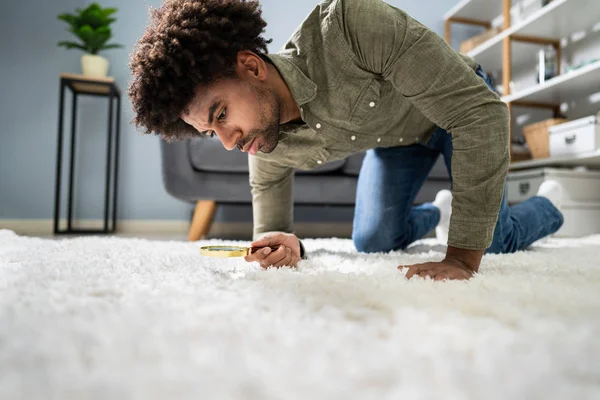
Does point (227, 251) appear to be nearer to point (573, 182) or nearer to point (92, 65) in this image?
point (573, 182)

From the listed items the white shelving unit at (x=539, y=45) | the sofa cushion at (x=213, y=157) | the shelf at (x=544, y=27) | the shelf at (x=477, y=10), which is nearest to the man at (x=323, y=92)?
the sofa cushion at (x=213, y=157)

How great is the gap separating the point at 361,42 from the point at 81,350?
57 centimetres

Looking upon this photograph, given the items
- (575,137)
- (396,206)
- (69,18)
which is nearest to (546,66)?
(575,137)

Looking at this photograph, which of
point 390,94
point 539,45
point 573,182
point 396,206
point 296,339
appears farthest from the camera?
point 539,45

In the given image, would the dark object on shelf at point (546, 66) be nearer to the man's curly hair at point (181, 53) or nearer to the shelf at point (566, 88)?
the shelf at point (566, 88)

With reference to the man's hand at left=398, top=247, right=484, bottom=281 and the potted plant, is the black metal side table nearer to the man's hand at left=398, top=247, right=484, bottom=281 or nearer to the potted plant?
the potted plant

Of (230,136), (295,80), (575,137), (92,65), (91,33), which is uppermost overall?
(91,33)

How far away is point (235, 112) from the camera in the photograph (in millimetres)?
659

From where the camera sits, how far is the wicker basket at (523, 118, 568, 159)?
197cm

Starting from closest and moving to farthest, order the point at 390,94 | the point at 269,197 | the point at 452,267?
1. the point at 452,267
2. the point at 390,94
3. the point at 269,197

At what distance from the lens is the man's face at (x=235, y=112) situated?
654 millimetres

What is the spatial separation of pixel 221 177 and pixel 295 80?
1096mm

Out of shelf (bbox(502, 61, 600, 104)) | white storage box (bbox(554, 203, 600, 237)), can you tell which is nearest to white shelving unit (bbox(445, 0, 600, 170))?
shelf (bbox(502, 61, 600, 104))

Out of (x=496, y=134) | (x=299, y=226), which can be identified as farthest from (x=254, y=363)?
(x=299, y=226)
